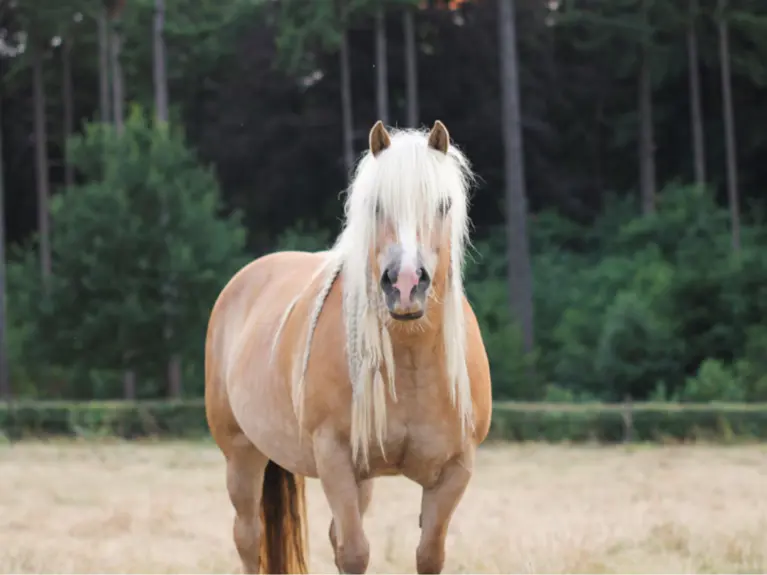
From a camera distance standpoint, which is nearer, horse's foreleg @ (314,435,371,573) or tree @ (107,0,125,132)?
horse's foreleg @ (314,435,371,573)

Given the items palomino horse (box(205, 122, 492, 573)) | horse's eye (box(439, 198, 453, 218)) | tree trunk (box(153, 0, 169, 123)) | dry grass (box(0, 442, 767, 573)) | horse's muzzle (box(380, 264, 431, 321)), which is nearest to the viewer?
horse's muzzle (box(380, 264, 431, 321))

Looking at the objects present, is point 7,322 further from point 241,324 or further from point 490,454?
point 241,324

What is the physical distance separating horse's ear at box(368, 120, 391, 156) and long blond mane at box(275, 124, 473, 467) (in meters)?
0.02

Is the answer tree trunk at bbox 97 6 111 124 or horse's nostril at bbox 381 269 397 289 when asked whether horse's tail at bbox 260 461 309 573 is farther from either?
tree trunk at bbox 97 6 111 124

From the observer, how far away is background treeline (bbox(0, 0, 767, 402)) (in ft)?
62.3

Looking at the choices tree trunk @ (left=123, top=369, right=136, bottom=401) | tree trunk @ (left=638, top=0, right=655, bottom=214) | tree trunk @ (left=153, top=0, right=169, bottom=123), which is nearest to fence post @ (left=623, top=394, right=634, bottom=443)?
tree trunk @ (left=153, top=0, right=169, bottom=123)

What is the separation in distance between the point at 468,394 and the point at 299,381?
0.67 m

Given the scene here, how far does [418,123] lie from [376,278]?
23.5 m

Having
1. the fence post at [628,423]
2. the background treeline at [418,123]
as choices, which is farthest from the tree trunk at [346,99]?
the fence post at [628,423]

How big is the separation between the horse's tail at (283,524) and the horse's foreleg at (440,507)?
4.86ft

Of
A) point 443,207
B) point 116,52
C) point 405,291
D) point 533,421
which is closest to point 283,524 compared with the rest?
point 443,207

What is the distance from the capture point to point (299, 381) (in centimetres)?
451

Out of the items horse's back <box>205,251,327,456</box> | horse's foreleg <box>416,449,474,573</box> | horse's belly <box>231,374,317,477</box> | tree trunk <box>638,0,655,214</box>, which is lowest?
horse's foreleg <box>416,449,474,573</box>

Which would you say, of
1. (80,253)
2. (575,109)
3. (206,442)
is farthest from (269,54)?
(206,442)
